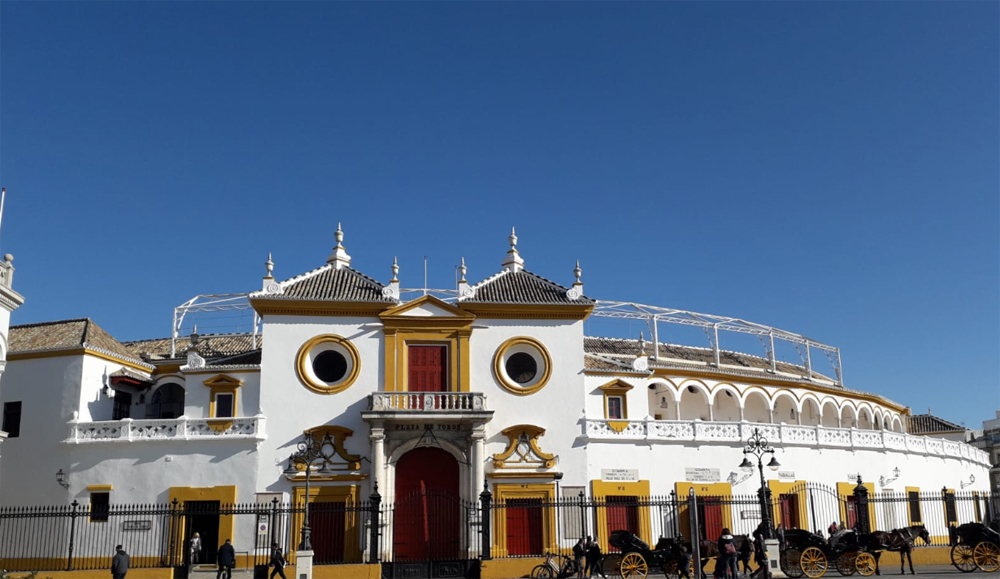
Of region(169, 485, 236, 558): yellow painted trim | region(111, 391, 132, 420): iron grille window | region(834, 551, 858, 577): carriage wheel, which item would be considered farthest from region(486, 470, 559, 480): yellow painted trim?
region(111, 391, 132, 420): iron grille window

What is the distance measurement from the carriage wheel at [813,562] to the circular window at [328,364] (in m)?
14.8

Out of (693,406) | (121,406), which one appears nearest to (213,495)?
(121,406)

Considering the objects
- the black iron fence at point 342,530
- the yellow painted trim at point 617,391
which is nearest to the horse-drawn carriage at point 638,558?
the black iron fence at point 342,530

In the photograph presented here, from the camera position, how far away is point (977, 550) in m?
21.9

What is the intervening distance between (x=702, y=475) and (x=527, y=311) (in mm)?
8304

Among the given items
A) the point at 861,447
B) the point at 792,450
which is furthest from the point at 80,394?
the point at 861,447

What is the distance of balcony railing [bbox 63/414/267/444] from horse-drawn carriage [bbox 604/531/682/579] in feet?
41.0

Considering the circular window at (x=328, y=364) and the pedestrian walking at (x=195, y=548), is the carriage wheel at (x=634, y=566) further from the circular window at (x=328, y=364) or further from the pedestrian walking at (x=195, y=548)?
the pedestrian walking at (x=195, y=548)

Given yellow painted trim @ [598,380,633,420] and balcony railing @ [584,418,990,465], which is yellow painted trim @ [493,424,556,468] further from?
yellow painted trim @ [598,380,633,420]

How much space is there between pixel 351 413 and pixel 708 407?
52.7 ft

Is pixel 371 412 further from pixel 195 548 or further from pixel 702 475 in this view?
pixel 702 475

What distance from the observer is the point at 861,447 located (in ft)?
115

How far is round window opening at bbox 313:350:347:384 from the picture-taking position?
2920 cm

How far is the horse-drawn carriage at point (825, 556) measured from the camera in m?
21.2
